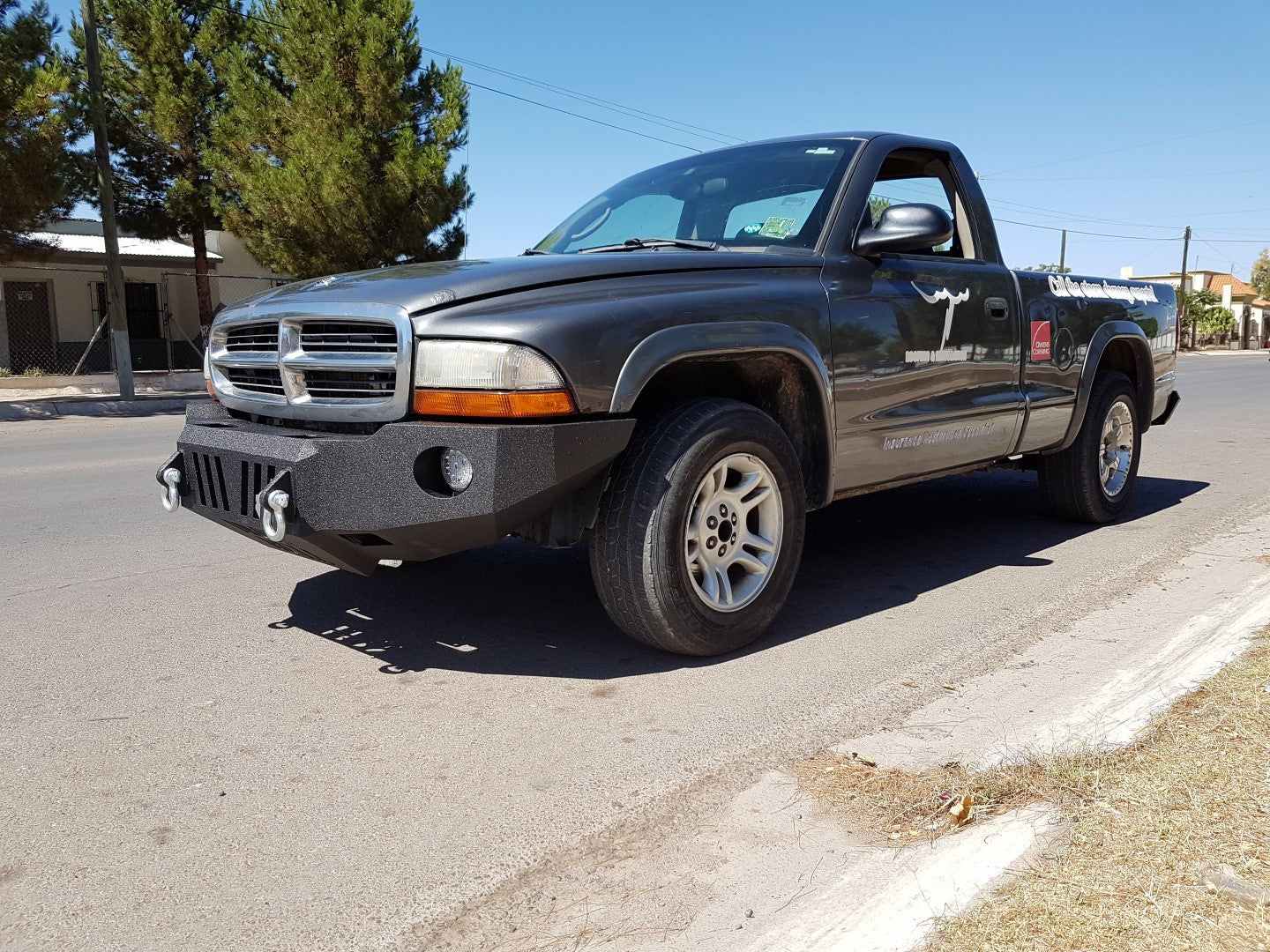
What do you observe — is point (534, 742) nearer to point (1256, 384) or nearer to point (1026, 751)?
point (1026, 751)

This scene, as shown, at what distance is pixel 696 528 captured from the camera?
11.6 feet

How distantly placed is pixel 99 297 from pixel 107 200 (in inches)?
322

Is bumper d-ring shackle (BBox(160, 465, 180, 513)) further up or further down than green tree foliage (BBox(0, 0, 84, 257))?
further down

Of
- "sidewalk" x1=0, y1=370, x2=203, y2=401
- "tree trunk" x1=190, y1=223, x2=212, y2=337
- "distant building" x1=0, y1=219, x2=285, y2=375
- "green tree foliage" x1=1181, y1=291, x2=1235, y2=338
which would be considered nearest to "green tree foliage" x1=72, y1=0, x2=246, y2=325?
"tree trunk" x1=190, y1=223, x2=212, y2=337

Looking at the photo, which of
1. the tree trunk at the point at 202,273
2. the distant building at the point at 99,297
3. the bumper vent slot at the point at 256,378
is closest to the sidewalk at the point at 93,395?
the distant building at the point at 99,297

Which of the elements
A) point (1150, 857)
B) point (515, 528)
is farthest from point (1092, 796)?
point (515, 528)

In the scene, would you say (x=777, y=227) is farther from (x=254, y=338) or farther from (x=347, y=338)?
(x=254, y=338)

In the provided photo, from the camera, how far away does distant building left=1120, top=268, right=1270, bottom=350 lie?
7725cm

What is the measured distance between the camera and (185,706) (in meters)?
3.26

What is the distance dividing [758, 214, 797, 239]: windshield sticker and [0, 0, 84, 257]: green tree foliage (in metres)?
16.5

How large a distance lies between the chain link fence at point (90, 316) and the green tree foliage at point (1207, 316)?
191 ft

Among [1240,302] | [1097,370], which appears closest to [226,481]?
[1097,370]

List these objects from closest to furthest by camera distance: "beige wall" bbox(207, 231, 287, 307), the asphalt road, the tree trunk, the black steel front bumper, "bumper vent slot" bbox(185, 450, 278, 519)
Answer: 1. the asphalt road
2. the black steel front bumper
3. "bumper vent slot" bbox(185, 450, 278, 519)
4. the tree trunk
5. "beige wall" bbox(207, 231, 287, 307)

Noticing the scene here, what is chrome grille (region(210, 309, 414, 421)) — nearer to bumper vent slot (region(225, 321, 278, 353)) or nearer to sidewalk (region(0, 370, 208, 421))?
bumper vent slot (region(225, 321, 278, 353))
